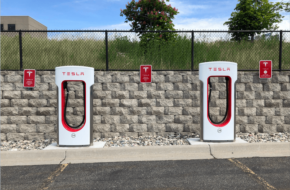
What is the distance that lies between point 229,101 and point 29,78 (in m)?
5.35

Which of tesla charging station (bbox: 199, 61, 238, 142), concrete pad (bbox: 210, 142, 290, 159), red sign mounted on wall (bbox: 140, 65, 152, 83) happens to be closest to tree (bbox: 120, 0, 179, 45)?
red sign mounted on wall (bbox: 140, 65, 152, 83)

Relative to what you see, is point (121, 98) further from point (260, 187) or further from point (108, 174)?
point (260, 187)

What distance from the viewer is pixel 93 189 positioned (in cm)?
350

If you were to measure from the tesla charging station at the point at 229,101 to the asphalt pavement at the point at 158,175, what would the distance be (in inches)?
34.8

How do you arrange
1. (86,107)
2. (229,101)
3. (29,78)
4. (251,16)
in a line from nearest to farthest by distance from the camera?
(86,107) < (229,101) < (29,78) < (251,16)

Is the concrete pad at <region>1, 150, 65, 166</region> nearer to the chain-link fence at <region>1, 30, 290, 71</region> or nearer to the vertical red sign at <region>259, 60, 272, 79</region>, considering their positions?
the chain-link fence at <region>1, 30, 290, 71</region>

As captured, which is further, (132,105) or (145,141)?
(132,105)

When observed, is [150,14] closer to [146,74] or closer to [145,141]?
[146,74]

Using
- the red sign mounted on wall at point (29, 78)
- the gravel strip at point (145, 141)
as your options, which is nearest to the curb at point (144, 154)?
the gravel strip at point (145, 141)

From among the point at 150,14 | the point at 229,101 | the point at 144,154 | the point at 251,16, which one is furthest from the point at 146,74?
the point at 251,16

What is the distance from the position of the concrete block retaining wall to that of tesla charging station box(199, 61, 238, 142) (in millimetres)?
1037

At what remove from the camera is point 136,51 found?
779cm

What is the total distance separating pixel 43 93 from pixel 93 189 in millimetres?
4010

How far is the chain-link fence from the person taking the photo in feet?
24.2
